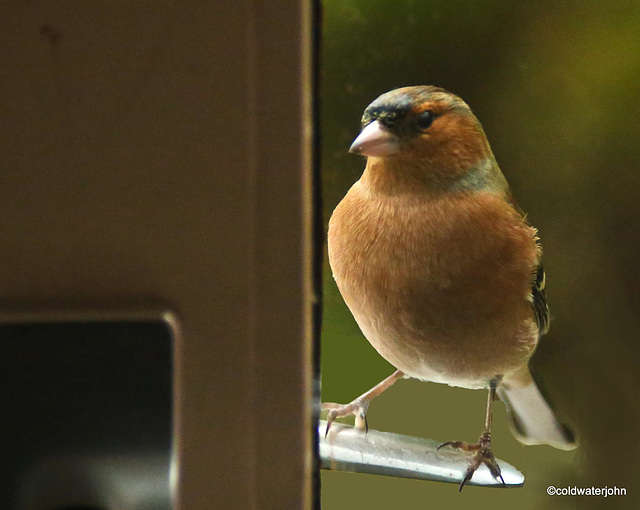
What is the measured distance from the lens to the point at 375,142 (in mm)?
746

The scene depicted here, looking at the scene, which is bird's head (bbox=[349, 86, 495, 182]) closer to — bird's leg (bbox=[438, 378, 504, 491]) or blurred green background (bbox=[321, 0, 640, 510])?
blurred green background (bbox=[321, 0, 640, 510])

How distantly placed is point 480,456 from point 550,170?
36 cm

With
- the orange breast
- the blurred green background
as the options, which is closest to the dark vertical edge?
the blurred green background

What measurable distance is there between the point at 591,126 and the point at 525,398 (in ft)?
1.16

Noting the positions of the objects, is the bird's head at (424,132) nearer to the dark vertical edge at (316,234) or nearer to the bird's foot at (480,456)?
the dark vertical edge at (316,234)

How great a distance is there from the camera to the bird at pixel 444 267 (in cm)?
78

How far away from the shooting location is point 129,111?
1.91 ft

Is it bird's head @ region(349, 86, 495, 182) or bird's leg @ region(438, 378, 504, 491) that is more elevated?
bird's head @ region(349, 86, 495, 182)

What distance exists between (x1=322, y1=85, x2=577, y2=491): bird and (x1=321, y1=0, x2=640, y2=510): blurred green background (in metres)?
0.03

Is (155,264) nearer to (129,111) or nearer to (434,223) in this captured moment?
(129,111)

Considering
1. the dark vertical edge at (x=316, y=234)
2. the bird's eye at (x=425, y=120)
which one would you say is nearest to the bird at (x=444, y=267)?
the bird's eye at (x=425, y=120)

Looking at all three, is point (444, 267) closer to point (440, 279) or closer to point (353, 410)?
point (440, 279)

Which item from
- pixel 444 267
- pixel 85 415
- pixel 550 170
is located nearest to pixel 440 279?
pixel 444 267

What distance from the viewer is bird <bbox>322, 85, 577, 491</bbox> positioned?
0.78 metres
